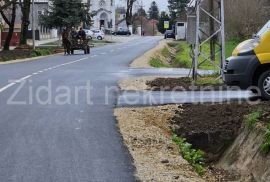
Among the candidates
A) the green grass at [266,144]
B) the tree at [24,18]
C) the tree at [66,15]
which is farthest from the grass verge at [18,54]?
the green grass at [266,144]

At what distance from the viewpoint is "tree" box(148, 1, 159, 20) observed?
182762 mm

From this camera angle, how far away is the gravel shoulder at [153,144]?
7559 millimetres

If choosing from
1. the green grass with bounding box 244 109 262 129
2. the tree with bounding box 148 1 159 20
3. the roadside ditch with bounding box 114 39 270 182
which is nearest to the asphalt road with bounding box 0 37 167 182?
the roadside ditch with bounding box 114 39 270 182

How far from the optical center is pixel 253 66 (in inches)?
521

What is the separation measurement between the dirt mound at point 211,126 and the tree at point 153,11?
170m

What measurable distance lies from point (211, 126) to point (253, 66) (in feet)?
8.91

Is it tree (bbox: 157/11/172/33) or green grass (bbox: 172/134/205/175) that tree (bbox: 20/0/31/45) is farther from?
tree (bbox: 157/11/172/33)

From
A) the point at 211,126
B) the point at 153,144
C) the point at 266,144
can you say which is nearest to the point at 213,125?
Result: the point at 211,126

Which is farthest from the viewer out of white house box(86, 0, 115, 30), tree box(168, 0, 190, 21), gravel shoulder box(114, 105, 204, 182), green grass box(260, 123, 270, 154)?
white house box(86, 0, 115, 30)

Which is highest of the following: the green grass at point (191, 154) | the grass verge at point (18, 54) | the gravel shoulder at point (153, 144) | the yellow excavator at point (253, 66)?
the yellow excavator at point (253, 66)

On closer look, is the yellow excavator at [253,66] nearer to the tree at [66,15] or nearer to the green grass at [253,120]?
the green grass at [253,120]

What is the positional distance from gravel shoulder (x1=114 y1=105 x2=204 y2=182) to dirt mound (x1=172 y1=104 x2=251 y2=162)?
0.33 meters

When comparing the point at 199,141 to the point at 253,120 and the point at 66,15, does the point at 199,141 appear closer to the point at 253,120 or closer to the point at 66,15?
the point at 253,120

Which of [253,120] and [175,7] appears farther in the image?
[175,7]
